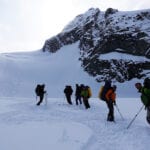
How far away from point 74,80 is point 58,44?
958 inches

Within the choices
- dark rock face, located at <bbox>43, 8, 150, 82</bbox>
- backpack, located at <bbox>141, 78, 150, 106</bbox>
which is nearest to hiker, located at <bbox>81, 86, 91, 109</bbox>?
backpack, located at <bbox>141, 78, 150, 106</bbox>

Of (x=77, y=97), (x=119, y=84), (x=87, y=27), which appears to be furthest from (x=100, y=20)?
(x=77, y=97)

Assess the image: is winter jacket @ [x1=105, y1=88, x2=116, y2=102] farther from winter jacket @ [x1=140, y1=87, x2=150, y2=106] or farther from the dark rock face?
the dark rock face

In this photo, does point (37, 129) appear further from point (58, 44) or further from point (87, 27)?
point (58, 44)

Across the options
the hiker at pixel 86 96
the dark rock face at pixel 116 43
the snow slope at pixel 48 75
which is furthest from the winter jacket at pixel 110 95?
the dark rock face at pixel 116 43

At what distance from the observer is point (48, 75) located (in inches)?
2724

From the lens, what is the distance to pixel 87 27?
77500 mm

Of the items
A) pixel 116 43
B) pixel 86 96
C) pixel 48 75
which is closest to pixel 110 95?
pixel 86 96

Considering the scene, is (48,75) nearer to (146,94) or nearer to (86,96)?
(86,96)

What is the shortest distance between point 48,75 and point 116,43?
53.7 feet

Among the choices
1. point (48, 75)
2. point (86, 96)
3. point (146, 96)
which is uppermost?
point (48, 75)

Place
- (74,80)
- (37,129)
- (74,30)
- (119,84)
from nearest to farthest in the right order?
(37,129)
(119,84)
(74,80)
(74,30)

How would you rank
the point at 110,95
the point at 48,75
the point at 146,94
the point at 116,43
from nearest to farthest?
the point at 146,94 < the point at 110,95 < the point at 116,43 < the point at 48,75

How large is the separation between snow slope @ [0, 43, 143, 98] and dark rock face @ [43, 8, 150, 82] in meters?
2.10
